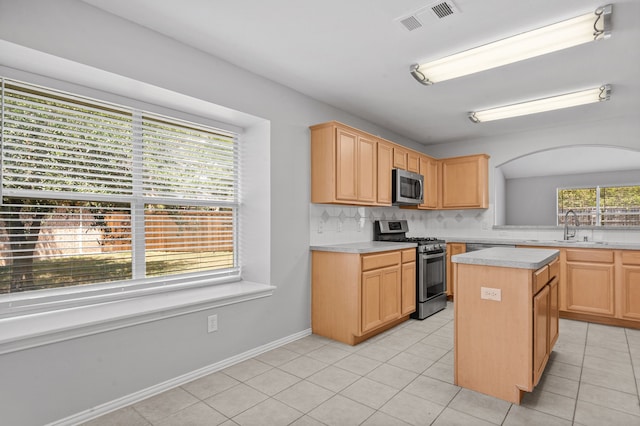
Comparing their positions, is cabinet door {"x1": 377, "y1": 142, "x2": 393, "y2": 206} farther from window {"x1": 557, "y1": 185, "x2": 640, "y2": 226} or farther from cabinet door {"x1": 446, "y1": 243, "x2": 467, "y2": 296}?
window {"x1": 557, "y1": 185, "x2": 640, "y2": 226}

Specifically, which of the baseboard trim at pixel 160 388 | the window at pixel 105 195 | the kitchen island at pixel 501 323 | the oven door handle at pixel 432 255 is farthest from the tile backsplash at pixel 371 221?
the kitchen island at pixel 501 323

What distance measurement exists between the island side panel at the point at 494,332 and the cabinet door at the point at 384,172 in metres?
1.73

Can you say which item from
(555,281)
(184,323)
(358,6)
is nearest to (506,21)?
(358,6)

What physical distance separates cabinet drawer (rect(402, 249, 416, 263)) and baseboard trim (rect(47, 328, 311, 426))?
4.90ft

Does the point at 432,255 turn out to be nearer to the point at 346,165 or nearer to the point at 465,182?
→ the point at 465,182

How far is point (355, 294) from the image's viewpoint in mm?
3121

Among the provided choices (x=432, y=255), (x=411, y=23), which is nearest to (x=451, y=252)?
(x=432, y=255)

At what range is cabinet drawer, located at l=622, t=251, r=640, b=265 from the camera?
357 centimetres

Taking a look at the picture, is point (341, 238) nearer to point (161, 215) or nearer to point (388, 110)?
point (388, 110)

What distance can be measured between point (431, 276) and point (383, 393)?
2136mm

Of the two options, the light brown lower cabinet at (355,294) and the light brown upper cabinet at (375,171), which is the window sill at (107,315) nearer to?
the light brown lower cabinet at (355,294)

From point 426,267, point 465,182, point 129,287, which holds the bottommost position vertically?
point 426,267

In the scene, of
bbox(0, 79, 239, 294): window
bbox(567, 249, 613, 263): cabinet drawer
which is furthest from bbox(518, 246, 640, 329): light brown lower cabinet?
bbox(0, 79, 239, 294): window

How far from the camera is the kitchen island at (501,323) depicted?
2.09m
